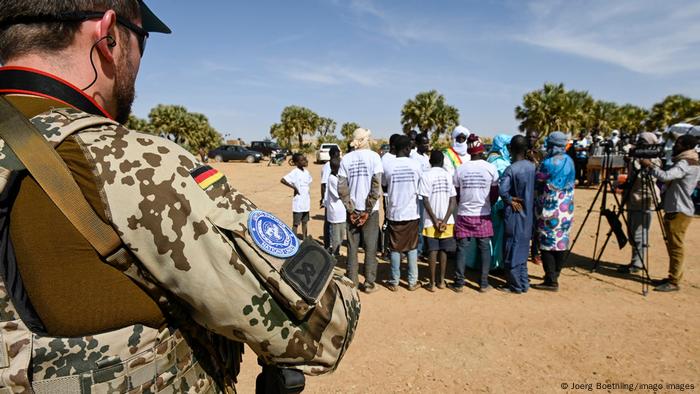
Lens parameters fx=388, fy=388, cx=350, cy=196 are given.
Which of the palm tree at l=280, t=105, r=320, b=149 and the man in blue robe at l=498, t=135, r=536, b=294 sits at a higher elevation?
the palm tree at l=280, t=105, r=320, b=149

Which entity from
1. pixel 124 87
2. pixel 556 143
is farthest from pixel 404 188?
pixel 124 87

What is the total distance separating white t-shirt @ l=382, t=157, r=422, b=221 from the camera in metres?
4.97

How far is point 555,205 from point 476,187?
3.54 ft

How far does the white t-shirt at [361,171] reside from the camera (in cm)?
482

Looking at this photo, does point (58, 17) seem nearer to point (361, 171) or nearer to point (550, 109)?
point (361, 171)

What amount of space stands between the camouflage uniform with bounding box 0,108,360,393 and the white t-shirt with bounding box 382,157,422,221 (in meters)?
4.10

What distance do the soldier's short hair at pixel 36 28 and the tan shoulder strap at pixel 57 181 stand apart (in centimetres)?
23

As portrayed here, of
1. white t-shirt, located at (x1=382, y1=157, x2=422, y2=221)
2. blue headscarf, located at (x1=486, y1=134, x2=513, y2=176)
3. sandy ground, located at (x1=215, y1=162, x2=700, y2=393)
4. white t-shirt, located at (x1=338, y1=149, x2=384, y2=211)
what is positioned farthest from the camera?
blue headscarf, located at (x1=486, y1=134, x2=513, y2=176)

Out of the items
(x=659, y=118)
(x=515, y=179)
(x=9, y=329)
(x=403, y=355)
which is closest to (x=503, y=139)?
(x=515, y=179)

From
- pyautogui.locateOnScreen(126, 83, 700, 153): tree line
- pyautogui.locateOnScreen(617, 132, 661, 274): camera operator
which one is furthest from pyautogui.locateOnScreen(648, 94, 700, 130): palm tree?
pyautogui.locateOnScreen(617, 132, 661, 274): camera operator

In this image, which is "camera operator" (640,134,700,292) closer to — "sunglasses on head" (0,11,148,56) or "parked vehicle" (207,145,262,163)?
"sunglasses on head" (0,11,148,56)

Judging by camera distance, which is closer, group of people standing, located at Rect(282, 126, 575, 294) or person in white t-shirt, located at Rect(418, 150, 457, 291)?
group of people standing, located at Rect(282, 126, 575, 294)

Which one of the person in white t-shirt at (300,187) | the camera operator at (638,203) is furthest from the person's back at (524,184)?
the person in white t-shirt at (300,187)

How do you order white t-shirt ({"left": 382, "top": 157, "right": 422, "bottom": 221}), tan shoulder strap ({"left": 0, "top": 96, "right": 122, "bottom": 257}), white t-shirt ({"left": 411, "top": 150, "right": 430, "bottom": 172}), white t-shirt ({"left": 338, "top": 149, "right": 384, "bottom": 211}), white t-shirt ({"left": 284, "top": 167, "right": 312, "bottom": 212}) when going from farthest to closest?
1. white t-shirt ({"left": 284, "top": 167, "right": 312, "bottom": 212})
2. white t-shirt ({"left": 411, "top": 150, "right": 430, "bottom": 172})
3. white t-shirt ({"left": 382, "top": 157, "right": 422, "bottom": 221})
4. white t-shirt ({"left": 338, "top": 149, "right": 384, "bottom": 211})
5. tan shoulder strap ({"left": 0, "top": 96, "right": 122, "bottom": 257})
